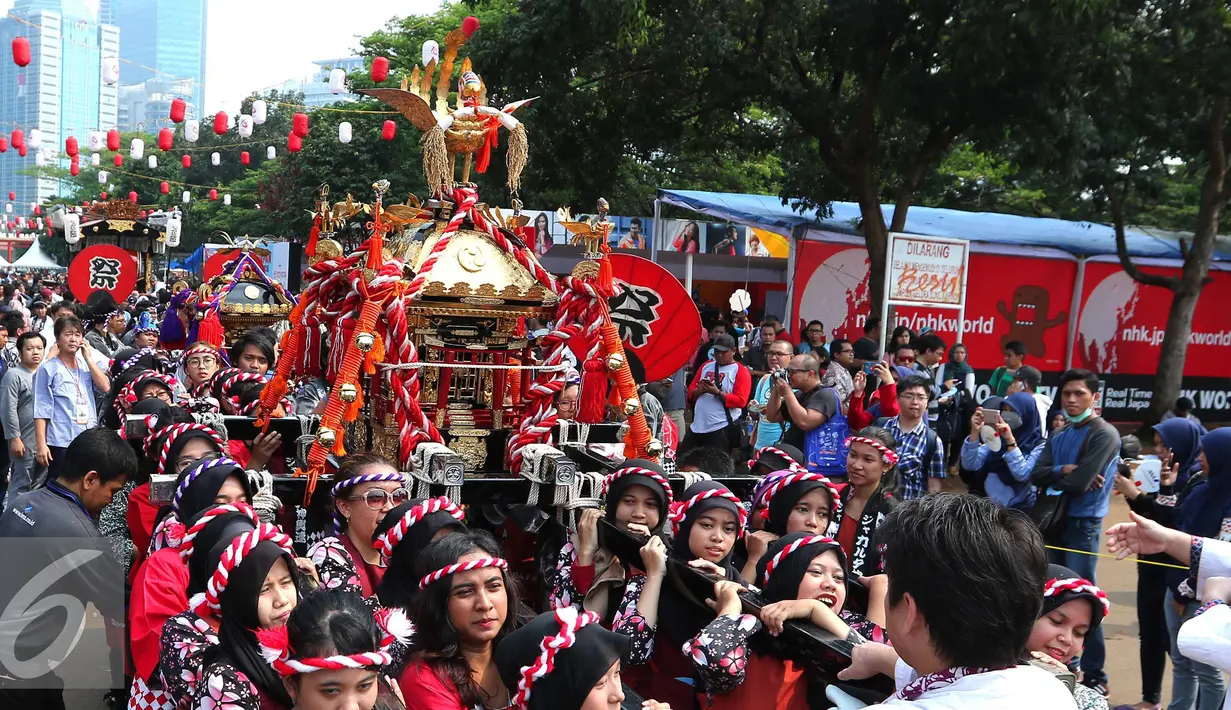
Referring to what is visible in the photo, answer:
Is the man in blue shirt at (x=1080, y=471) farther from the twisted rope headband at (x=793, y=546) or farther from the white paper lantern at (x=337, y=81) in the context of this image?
the white paper lantern at (x=337, y=81)

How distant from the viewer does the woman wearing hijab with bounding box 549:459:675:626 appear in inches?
166

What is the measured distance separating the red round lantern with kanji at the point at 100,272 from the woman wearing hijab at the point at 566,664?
12210mm

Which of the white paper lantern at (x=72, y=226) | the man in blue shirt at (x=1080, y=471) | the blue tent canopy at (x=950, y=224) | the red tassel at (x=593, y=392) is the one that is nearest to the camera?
the red tassel at (x=593, y=392)

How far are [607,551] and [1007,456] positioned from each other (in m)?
3.17

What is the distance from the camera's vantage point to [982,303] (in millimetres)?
16109

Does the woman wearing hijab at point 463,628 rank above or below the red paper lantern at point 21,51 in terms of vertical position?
below

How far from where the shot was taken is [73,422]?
23.2ft

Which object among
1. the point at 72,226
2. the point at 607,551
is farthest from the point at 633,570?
the point at 72,226

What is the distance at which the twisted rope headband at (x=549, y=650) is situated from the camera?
9.09ft

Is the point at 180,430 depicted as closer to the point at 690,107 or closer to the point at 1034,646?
the point at 1034,646

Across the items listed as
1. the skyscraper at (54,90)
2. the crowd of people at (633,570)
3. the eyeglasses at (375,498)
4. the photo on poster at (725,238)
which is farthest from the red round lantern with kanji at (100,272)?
the skyscraper at (54,90)

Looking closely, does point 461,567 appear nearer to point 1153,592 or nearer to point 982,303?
point 1153,592

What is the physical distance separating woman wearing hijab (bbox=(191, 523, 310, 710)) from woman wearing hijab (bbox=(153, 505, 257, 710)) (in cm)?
4

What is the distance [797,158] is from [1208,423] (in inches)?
351
